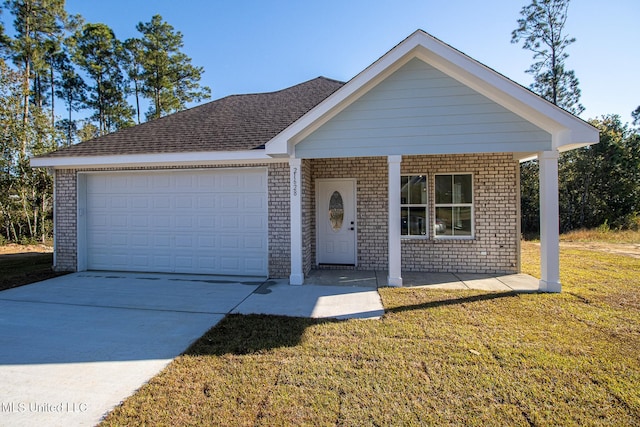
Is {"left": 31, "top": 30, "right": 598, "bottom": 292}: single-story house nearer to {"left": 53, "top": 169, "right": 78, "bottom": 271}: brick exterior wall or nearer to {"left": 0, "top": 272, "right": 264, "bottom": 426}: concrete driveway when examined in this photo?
{"left": 53, "top": 169, "right": 78, "bottom": 271}: brick exterior wall

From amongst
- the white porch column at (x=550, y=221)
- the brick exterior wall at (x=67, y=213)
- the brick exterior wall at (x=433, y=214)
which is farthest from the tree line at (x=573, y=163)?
the brick exterior wall at (x=67, y=213)

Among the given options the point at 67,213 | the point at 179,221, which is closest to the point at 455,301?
the point at 179,221

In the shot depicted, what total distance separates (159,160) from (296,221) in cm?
372

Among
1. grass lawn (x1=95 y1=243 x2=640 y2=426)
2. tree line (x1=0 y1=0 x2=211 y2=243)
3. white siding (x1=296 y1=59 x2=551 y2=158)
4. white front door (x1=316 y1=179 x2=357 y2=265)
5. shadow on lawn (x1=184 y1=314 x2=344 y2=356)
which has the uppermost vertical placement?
tree line (x1=0 y1=0 x2=211 y2=243)

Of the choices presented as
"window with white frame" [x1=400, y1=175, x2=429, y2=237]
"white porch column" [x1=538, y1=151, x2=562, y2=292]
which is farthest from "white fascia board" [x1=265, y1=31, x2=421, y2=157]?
"white porch column" [x1=538, y1=151, x2=562, y2=292]

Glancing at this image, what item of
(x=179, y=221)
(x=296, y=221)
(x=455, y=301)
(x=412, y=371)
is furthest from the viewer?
(x=179, y=221)

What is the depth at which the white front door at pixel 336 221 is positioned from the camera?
28.1 feet

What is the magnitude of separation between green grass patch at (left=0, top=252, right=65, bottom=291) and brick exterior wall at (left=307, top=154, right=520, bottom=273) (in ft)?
22.2

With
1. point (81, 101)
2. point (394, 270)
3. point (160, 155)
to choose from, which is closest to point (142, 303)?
point (160, 155)

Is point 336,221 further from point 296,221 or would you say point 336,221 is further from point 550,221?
point 550,221

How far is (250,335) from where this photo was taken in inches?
167

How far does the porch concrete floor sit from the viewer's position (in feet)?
21.9

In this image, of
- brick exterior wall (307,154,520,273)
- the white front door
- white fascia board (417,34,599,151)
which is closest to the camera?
white fascia board (417,34,599,151)

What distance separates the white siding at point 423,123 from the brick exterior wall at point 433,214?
1.84m
